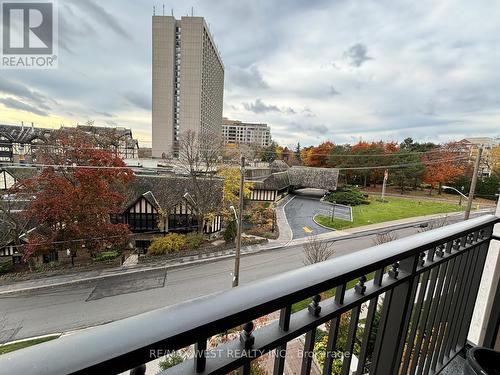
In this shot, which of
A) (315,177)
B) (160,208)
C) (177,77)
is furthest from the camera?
(177,77)

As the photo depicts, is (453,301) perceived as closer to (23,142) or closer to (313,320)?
(313,320)

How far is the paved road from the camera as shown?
5.49m

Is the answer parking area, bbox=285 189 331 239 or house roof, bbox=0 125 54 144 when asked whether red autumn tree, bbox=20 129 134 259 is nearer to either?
house roof, bbox=0 125 54 144

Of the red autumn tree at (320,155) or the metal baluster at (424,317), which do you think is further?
the red autumn tree at (320,155)

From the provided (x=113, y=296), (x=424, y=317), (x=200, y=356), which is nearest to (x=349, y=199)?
(x=113, y=296)

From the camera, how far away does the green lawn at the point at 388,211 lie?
14.1 m

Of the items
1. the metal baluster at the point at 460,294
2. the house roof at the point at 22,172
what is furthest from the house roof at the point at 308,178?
the metal baluster at the point at 460,294

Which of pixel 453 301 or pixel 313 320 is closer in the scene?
pixel 313 320

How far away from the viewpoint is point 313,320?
23.1 inches

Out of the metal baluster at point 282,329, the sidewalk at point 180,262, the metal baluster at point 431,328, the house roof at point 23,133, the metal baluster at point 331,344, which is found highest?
the house roof at point 23,133

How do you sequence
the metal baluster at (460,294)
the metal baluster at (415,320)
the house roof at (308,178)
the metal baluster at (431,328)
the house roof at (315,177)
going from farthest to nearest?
the house roof at (315,177), the house roof at (308,178), the metal baluster at (460,294), the metal baluster at (431,328), the metal baluster at (415,320)

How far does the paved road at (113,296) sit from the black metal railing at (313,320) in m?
3.69

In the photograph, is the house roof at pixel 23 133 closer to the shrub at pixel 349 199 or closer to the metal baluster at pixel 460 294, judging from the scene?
the metal baluster at pixel 460 294

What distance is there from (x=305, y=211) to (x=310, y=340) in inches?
674
